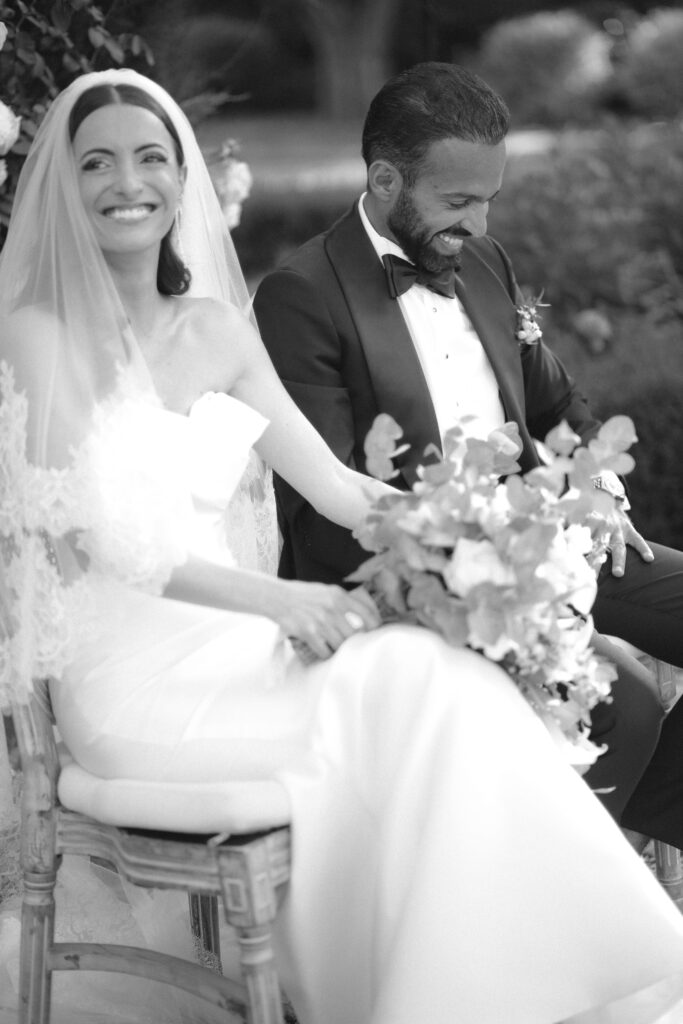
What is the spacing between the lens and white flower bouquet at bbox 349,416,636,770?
7.75 ft

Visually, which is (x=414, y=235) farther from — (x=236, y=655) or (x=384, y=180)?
(x=236, y=655)

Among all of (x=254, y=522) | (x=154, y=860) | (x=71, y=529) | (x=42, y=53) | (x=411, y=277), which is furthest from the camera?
(x=42, y=53)

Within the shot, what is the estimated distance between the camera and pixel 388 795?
94.1 inches

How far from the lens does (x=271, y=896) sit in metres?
2.37

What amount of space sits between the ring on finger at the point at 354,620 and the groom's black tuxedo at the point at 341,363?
0.79 meters

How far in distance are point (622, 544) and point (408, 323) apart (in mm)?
706

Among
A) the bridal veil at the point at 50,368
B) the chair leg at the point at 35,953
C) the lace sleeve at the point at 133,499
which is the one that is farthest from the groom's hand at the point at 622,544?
the chair leg at the point at 35,953

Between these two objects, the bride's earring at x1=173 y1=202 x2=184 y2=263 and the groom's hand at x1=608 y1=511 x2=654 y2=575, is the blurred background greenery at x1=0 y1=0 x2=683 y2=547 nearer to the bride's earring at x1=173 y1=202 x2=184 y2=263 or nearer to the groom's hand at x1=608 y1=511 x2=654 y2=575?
the groom's hand at x1=608 y1=511 x2=654 y2=575

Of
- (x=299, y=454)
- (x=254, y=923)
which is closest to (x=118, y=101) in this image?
(x=299, y=454)

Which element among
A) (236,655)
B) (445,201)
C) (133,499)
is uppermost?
(445,201)

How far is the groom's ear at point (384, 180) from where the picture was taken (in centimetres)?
338

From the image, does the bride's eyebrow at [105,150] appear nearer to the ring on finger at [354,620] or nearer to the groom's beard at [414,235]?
the groom's beard at [414,235]

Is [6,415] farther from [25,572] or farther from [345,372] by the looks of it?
[345,372]

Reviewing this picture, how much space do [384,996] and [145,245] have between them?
56.8 inches
